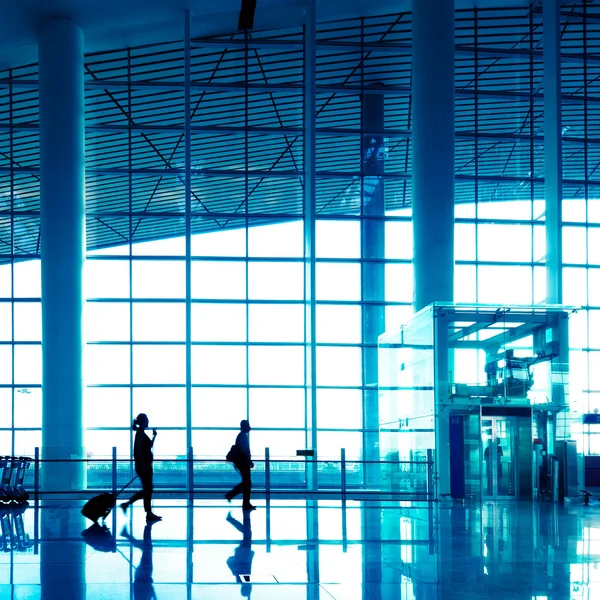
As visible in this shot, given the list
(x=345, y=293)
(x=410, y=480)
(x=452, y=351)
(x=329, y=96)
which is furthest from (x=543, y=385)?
(x=329, y=96)

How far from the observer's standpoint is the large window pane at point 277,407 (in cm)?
2739

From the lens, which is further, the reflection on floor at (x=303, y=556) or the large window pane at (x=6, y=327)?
the large window pane at (x=6, y=327)

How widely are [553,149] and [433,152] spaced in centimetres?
466

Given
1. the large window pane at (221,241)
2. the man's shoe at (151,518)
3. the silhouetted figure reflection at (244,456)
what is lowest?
the man's shoe at (151,518)

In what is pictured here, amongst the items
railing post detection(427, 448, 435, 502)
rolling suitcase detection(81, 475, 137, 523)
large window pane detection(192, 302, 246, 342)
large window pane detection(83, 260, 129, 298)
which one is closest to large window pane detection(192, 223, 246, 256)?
large window pane detection(192, 302, 246, 342)

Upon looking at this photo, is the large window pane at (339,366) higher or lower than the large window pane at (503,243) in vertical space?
lower

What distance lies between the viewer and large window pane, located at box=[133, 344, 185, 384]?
27484 millimetres

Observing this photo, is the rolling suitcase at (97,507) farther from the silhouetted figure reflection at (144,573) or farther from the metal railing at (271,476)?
the metal railing at (271,476)

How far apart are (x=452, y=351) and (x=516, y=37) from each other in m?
13.8

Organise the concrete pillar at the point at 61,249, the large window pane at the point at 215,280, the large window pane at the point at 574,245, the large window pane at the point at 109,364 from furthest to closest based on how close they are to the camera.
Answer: the large window pane at the point at 574,245 < the large window pane at the point at 215,280 < the large window pane at the point at 109,364 < the concrete pillar at the point at 61,249

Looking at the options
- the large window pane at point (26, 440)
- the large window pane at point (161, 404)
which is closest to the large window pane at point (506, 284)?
the large window pane at point (161, 404)

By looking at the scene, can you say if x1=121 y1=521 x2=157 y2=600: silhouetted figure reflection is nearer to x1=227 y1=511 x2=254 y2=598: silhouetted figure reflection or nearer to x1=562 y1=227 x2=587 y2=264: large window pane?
x1=227 y1=511 x2=254 y2=598: silhouetted figure reflection

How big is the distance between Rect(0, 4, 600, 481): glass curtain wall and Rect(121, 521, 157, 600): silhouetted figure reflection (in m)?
15.5

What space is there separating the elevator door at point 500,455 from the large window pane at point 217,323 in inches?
403
